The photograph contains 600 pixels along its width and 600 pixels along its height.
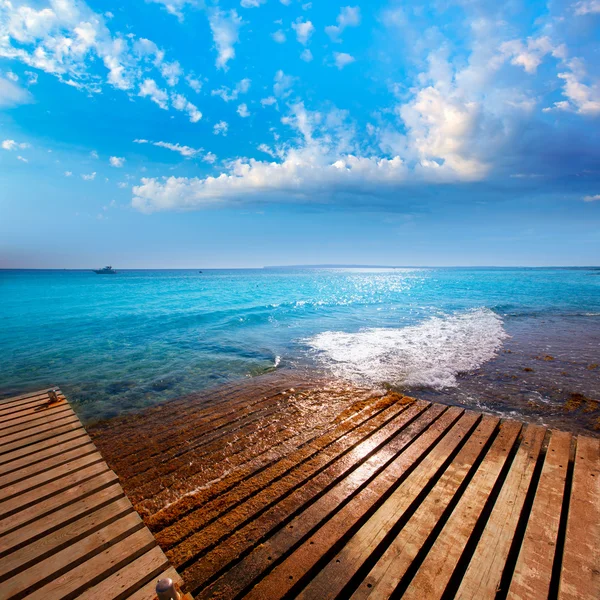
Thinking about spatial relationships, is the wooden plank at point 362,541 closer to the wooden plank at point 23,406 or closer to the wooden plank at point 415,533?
the wooden plank at point 415,533

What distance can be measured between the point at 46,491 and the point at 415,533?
16.7 feet

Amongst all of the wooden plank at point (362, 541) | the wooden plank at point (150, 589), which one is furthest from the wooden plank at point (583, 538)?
the wooden plank at point (150, 589)

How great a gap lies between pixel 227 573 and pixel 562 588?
10.8 feet

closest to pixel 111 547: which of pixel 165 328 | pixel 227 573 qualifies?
pixel 227 573

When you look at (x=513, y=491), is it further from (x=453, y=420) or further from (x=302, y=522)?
(x=302, y=522)

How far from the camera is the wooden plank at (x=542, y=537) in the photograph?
276 centimetres

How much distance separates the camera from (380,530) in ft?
11.4

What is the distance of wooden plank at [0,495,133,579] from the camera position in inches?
123

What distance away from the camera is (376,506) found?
12.7 ft

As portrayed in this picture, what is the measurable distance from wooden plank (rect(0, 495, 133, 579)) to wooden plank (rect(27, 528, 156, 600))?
0.43m

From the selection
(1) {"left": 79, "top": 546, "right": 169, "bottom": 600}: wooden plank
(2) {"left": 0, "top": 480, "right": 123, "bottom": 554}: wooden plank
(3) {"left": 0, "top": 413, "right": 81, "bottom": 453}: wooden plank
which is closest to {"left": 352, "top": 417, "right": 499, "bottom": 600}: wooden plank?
(1) {"left": 79, "top": 546, "right": 169, "bottom": 600}: wooden plank

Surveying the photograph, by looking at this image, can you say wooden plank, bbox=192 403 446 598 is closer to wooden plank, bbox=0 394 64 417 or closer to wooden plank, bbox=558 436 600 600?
wooden plank, bbox=558 436 600 600

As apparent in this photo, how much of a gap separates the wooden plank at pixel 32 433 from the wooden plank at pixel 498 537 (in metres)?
7.41

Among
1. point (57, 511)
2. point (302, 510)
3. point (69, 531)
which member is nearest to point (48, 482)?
point (57, 511)
